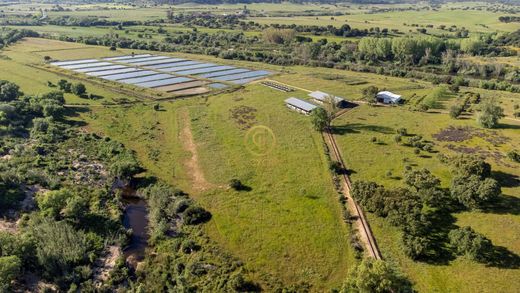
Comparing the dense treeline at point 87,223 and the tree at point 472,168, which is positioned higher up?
the tree at point 472,168

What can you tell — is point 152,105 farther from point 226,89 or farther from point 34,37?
point 34,37

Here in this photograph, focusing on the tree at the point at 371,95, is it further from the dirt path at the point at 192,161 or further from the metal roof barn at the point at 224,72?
the metal roof barn at the point at 224,72

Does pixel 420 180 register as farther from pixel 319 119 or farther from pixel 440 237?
pixel 319 119

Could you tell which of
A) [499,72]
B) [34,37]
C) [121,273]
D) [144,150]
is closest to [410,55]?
[499,72]

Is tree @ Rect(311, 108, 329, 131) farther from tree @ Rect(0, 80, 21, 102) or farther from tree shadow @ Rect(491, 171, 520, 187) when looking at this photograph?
tree @ Rect(0, 80, 21, 102)

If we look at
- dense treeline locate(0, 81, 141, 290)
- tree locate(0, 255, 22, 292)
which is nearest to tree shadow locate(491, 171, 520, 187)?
dense treeline locate(0, 81, 141, 290)

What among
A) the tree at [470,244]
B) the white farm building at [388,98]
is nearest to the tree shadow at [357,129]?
the white farm building at [388,98]
